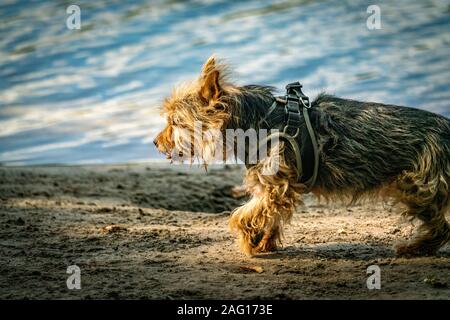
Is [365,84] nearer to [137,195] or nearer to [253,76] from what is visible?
[253,76]

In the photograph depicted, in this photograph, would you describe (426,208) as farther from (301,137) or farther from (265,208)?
(265,208)

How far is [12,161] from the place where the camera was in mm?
11828

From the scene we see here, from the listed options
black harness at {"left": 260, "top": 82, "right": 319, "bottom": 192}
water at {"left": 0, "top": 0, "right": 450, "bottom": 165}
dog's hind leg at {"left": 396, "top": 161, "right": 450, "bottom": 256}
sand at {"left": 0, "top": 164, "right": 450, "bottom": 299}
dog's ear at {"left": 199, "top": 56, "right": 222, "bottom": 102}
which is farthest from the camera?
water at {"left": 0, "top": 0, "right": 450, "bottom": 165}

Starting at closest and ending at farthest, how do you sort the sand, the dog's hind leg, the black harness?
the sand, the dog's hind leg, the black harness

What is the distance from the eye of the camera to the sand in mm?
5293

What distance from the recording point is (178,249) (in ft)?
21.7

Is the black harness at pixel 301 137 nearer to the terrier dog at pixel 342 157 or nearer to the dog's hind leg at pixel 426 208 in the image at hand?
the terrier dog at pixel 342 157

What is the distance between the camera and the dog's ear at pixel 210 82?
20.8 feet

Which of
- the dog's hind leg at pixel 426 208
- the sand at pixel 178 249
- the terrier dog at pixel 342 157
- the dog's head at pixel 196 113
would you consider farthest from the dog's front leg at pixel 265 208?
the dog's hind leg at pixel 426 208

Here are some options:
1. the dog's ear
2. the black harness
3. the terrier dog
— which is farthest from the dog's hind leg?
the dog's ear

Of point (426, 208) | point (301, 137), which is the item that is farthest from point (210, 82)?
point (426, 208)

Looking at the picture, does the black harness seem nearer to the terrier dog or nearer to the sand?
the terrier dog

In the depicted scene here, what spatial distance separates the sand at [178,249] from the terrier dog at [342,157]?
38cm
